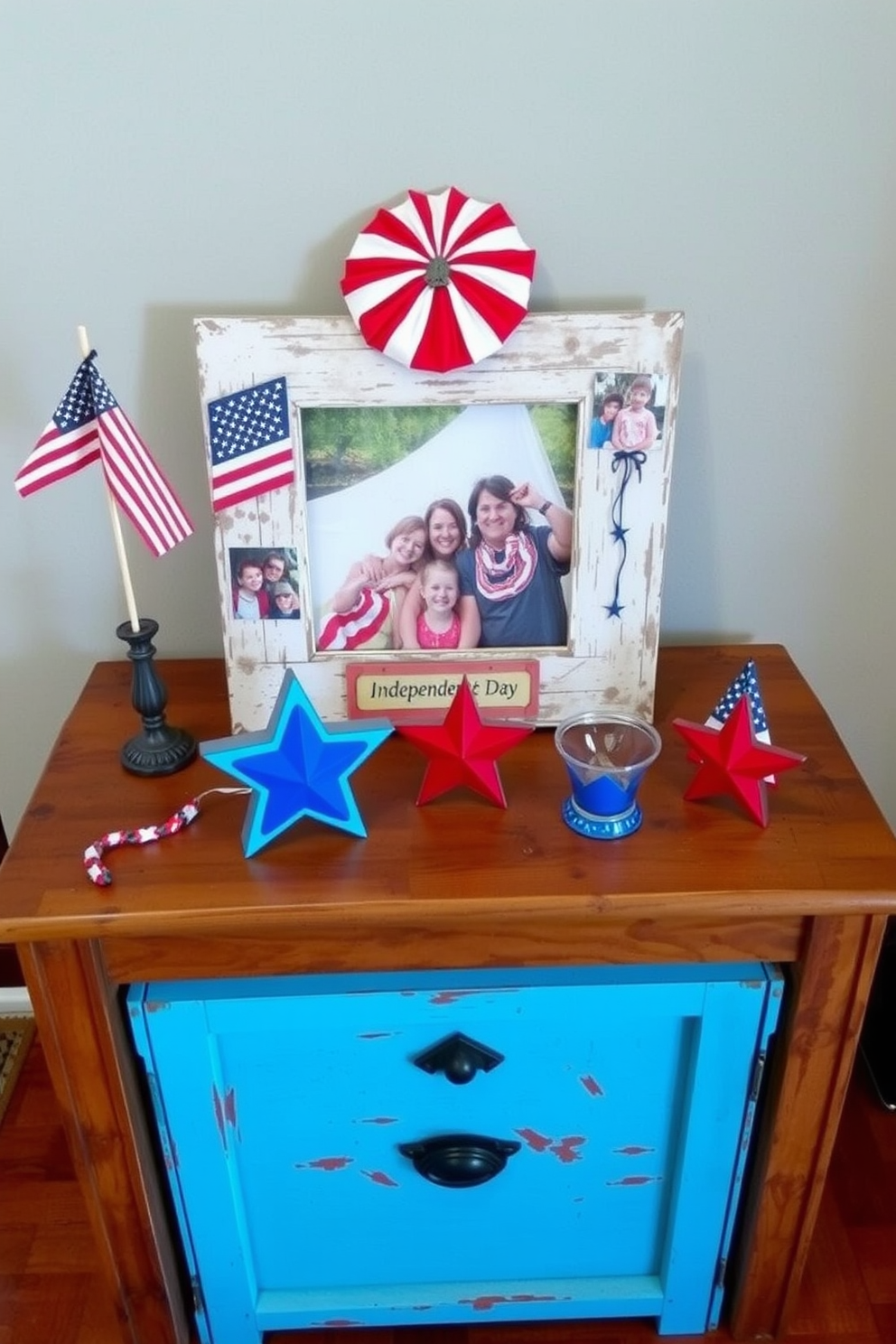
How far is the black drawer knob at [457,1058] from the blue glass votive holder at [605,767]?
220mm

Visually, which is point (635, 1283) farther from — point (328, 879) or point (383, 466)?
point (383, 466)

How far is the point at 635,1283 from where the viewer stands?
117cm

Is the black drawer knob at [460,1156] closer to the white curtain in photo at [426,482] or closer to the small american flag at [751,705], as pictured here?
the small american flag at [751,705]

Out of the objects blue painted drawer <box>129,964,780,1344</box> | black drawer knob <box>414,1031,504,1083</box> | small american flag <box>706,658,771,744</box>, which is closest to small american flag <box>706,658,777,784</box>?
small american flag <box>706,658,771,744</box>

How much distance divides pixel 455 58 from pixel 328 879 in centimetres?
73

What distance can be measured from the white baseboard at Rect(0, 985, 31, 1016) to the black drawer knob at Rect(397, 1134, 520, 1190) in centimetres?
75

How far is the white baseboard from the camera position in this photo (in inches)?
61.0

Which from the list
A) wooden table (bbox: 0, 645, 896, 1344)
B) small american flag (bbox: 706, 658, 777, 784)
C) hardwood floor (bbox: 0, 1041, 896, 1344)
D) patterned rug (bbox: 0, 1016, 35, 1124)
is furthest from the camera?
patterned rug (bbox: 0, 1016, 35, 1124)

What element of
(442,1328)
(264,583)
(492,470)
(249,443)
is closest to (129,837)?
(264,583)

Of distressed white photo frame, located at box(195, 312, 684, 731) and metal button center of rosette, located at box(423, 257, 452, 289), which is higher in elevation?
metal button center of rosette, located at box(423, 257, 452, 289)

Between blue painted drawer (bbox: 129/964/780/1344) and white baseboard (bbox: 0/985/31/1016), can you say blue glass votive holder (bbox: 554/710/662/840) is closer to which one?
blue painted drawer (bbox: 129/964/780/1344)

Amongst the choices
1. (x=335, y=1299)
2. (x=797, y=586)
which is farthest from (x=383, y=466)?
(x=335, y=1299)

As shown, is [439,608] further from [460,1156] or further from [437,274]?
[460,1156]

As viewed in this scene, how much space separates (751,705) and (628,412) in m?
0.29
